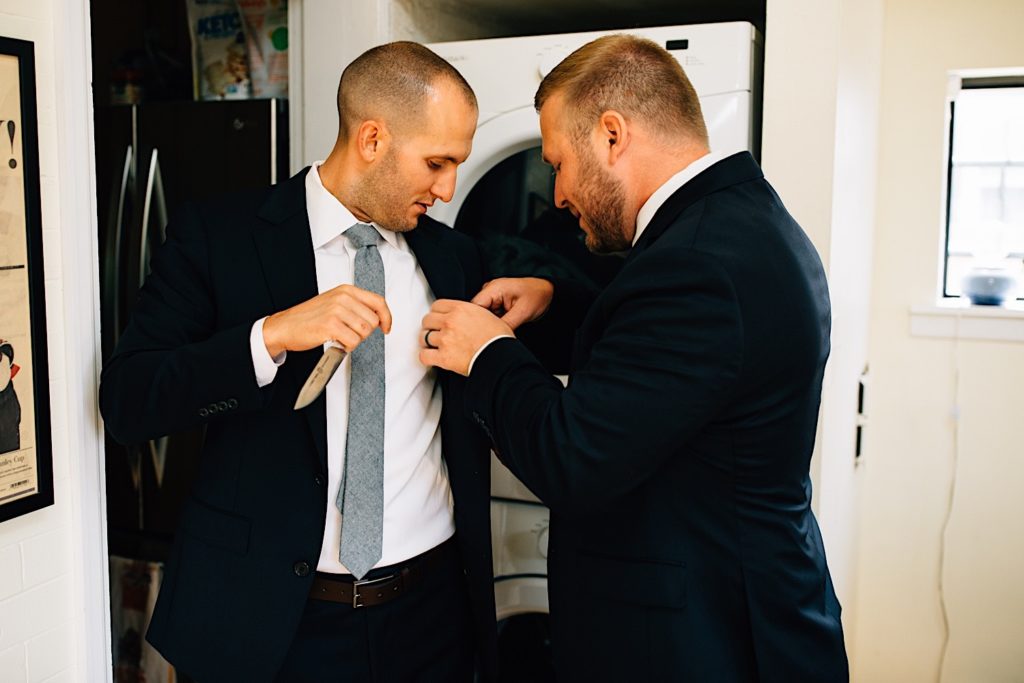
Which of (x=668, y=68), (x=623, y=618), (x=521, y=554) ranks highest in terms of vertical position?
(x=668, y=68)

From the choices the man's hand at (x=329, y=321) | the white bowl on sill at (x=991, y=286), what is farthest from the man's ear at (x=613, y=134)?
the white bowl on sill at (x=991, y=286)

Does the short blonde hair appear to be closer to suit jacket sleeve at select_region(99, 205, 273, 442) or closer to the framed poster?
suit jacket sleeve at select_region(99, 205, 273, 442)

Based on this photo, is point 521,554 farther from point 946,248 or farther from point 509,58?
point 946,248

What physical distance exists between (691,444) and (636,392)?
0.14 meters

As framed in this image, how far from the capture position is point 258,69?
2.32 metres

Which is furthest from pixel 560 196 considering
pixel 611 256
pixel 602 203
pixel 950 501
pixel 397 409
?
pixel 950 501

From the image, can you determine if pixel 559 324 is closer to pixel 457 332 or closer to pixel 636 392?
pixel 457 332

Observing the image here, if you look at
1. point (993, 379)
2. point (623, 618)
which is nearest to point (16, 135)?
point (623, 618)

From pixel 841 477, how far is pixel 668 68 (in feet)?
4.07

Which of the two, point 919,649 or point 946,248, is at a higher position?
point 946,248

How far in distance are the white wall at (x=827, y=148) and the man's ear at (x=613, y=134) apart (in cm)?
55

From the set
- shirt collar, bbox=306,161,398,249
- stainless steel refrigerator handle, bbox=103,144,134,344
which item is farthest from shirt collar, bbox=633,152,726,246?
stainless steel refrigerator handle, bbox=103,144,134,344

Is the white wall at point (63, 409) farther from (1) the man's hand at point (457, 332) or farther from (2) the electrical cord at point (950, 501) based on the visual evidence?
(2) the electrical cord at point (950, 501)

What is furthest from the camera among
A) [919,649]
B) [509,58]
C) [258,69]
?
[919,649]
